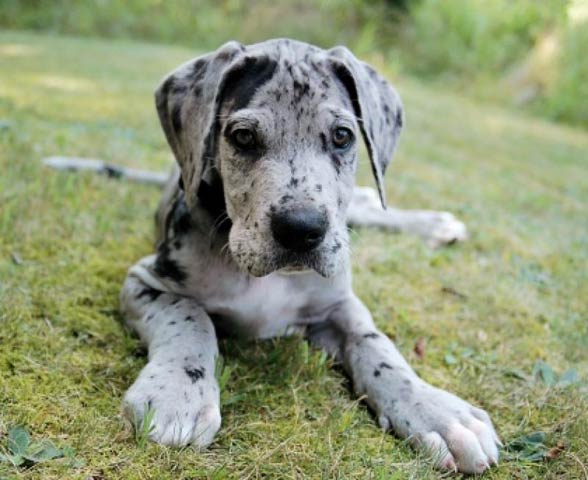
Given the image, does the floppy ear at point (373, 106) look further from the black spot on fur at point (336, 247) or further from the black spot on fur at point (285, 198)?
the black spot on fur at point (285, 198)

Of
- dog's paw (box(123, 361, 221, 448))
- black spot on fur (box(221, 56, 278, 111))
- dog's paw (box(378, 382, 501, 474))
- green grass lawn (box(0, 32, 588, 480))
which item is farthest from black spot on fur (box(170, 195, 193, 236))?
dog's paw (box(378, 382, 501, 474))

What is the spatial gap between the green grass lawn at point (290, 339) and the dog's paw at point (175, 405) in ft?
0.23

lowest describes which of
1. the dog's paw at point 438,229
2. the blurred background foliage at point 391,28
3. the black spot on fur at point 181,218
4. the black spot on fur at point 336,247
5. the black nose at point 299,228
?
the blurred background foliage at point 391,28

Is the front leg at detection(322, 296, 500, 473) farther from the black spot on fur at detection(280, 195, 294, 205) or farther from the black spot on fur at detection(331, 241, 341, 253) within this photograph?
the black spot on fur at detection(280, 195, 294, 205)

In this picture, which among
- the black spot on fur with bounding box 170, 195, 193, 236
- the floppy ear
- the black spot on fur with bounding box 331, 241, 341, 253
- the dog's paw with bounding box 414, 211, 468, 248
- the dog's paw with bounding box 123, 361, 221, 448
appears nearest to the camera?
the dog's paw with bounding box 123, 361, 221, 448

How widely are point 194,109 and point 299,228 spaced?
42.1 inches

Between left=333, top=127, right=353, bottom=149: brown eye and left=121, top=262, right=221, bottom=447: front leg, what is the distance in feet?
3.74

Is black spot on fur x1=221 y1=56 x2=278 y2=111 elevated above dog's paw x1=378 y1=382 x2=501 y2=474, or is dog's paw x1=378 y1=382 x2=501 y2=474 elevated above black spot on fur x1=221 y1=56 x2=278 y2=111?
black spot on fur x1=221 y1=56 x2=278 y2=111

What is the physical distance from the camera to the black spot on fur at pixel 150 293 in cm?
384

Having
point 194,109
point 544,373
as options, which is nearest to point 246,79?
point 194,109

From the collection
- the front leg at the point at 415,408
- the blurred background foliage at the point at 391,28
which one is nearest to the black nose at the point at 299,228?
the front leg at the point at 415,408

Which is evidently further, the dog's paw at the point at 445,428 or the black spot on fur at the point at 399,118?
the black spot on fur at the point at 399,118

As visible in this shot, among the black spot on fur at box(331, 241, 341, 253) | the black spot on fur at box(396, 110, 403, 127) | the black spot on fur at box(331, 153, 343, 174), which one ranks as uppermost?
the black spot on fur at box(396, 110, 403, 127)

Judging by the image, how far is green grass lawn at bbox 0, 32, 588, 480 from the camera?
2.86 m
